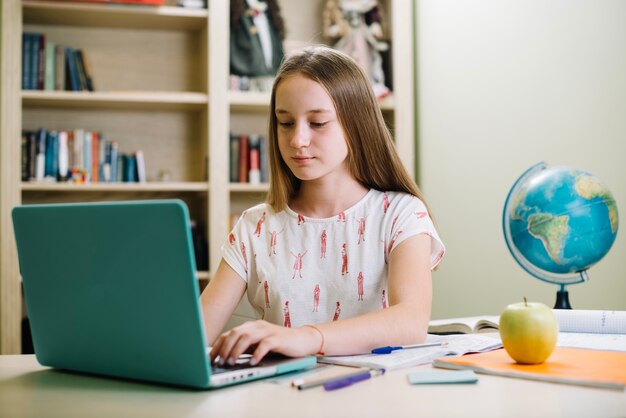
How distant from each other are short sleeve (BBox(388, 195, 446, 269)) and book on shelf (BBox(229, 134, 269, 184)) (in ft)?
6.33

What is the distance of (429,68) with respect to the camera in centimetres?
348

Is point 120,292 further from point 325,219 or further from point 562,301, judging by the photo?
point 562,301

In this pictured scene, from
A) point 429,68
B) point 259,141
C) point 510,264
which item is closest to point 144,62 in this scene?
point 259,141

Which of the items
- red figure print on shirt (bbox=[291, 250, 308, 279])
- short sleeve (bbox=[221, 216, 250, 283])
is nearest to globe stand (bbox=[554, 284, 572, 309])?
red figure print on shirt (bbox=[291, 250, 308, 279])

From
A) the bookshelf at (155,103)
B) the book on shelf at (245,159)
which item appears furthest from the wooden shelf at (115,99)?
the book on shelf at (245,159)

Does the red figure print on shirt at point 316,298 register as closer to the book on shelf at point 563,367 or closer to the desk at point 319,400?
the book on shelf at point 563,367

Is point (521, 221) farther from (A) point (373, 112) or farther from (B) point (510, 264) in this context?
(B) point (510, 264)

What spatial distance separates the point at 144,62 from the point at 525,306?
2.91 m

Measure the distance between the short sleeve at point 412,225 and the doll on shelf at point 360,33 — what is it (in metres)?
2.03

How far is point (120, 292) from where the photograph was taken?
2.96 feet

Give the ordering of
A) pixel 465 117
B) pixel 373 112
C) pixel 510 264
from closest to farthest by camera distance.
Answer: pixel 373 112, pixel 510 264, pixel 465 117

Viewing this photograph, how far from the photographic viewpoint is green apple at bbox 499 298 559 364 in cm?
103

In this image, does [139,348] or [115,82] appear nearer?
[139,348]

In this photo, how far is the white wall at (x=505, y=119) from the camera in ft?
Answer: 7.39
